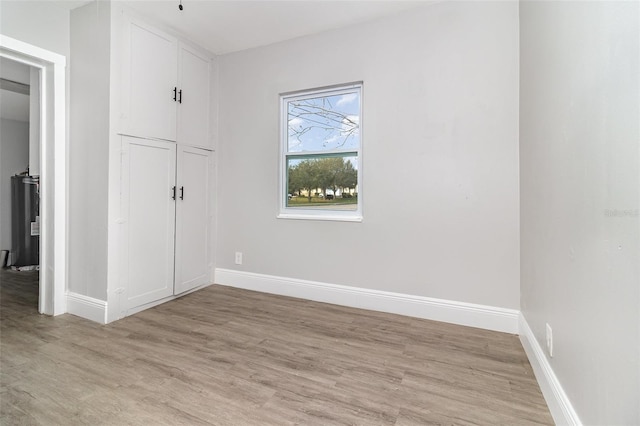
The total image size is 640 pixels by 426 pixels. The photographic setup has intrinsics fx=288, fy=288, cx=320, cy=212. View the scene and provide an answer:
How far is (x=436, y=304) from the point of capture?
2.49m

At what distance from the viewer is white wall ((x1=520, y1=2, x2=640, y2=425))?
32.4 inches

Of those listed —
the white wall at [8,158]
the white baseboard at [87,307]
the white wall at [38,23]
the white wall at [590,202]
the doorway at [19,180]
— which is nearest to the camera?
the white wall at [590,202]

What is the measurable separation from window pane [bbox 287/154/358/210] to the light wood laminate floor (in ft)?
3.65

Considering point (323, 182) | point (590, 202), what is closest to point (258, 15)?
point (323, 182)

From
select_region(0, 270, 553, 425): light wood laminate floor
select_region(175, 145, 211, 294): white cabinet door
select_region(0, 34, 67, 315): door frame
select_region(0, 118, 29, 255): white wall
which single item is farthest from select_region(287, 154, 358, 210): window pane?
select_region(0, 118, 29, 255): white wall

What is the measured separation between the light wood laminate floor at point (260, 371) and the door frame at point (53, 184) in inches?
9.9

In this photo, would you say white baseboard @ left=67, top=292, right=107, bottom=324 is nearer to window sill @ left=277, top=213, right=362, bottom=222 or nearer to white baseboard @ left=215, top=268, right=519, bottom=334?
white baseboard @ left=215, top=268, right=519, bottom=334

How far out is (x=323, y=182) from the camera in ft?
10.0

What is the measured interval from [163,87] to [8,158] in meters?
4.99

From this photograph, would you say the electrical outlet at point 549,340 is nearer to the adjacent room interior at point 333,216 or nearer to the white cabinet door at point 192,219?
the adjacent room interior at point 333,216

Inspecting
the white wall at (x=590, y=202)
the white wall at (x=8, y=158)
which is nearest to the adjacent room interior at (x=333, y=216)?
the white wall at (x=590, y=202)

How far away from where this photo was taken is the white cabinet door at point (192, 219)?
120 inches

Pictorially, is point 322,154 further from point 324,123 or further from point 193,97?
point 193,97

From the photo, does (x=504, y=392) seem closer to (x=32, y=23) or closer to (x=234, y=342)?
(x=234, y=342)
